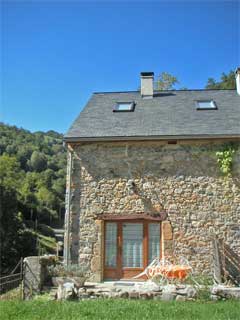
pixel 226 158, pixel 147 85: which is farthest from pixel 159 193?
pixel 147 85

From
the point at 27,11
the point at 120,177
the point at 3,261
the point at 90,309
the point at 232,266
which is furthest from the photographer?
the point at 3,261

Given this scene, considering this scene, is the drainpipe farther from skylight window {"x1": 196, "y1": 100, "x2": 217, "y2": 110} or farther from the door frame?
skylight window {"x1": 196, "y1": 100, "x2": 217, "y2": 110}

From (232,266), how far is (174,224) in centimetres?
201

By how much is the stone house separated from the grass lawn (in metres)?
3.17

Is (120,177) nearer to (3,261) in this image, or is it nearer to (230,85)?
(3,261)

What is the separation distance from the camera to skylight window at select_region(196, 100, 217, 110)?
1255 cm

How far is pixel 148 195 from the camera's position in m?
10.6

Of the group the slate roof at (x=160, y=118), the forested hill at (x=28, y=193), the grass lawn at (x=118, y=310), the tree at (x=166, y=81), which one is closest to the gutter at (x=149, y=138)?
the slate roof at (x=160, y=118)

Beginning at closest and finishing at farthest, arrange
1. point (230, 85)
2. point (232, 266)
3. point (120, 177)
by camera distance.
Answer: point (232, 266) → point (120, 177) → point (230, 85)

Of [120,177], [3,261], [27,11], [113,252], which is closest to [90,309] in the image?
[113,252]

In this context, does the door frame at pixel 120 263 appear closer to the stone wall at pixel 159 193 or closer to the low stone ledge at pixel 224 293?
the stone wall at pixel 159 193

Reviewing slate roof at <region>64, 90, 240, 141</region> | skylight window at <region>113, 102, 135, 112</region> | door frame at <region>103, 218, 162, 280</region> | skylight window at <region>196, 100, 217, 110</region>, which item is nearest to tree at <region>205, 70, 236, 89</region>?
slate roof at <region>64, 90, 240, 141</region>

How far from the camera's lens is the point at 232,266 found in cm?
1006

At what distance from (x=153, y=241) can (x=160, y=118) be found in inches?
163
